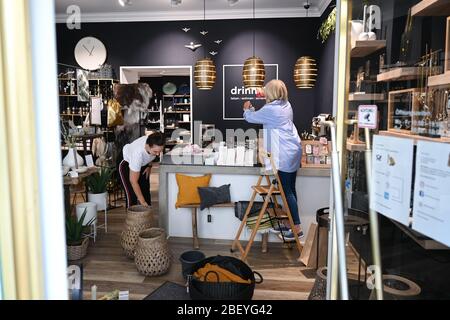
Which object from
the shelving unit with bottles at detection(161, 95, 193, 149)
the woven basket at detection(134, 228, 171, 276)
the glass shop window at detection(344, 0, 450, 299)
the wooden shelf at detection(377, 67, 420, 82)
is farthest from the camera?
the shelving unit with bottles at detection(161, 95, 193, 149)

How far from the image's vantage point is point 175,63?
7648 millimetres

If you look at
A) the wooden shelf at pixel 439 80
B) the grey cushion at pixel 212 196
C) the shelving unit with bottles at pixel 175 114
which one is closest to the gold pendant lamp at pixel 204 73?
the grey cushion at pixel 212 196

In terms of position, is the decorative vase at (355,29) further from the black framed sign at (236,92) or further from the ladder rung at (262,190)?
the black framed sign at (236,92)

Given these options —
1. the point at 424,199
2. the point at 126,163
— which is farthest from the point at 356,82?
the point at 126,163

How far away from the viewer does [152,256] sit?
3.19 meters

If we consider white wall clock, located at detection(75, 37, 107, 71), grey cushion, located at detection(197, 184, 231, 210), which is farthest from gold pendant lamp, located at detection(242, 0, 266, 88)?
white wall clock, located at detection(75, 37, 107, 71)

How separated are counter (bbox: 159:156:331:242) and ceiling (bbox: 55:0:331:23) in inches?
154

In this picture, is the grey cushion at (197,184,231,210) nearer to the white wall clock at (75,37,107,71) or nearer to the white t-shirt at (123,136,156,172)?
the white t-shirt at (123,136,156,172)

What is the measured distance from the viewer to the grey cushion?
3863 mm

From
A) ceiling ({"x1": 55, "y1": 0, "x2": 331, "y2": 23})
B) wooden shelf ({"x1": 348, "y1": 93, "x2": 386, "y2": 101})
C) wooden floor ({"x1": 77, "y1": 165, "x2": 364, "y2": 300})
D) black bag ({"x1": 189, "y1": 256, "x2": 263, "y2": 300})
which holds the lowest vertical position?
wooden floor ({"x1": 77, "y1": 165, "x2": 364, "y2": 300})

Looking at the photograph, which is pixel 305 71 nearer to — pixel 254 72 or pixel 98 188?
pixel 254 72

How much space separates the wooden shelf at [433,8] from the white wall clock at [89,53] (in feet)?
22.9

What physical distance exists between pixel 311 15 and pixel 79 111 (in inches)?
204

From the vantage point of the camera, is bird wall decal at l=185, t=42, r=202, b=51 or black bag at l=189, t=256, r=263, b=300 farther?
bird wall decal at l=185, t=42, r=202, b=51
